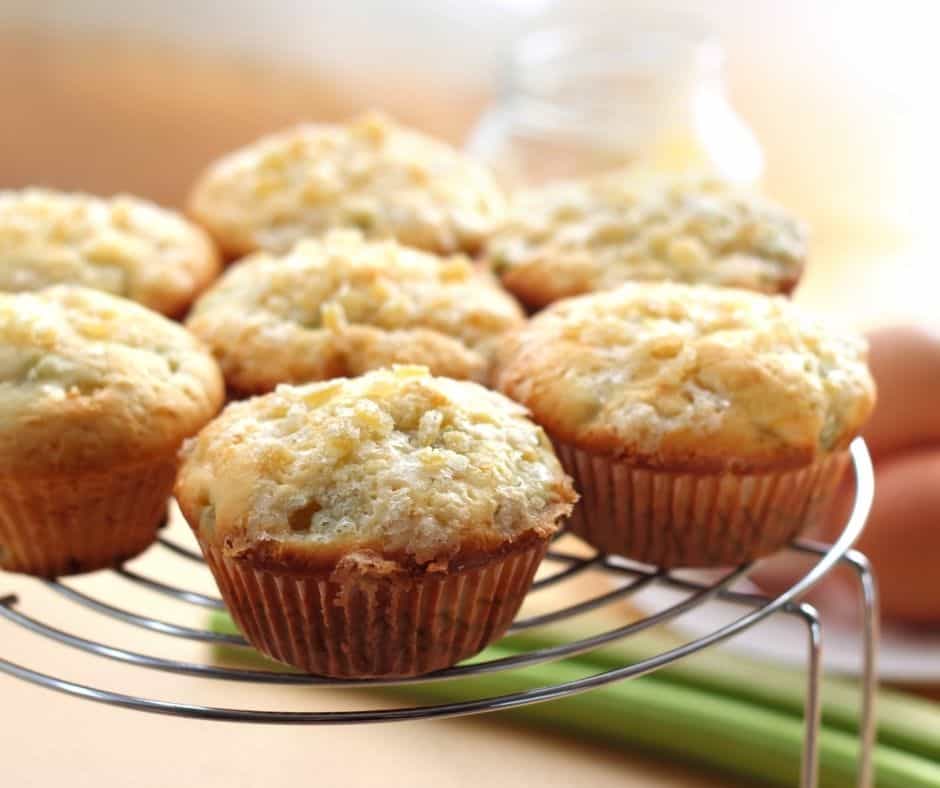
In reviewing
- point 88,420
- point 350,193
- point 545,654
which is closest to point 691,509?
point 545,654

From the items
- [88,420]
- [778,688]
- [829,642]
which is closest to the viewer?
[88,420]

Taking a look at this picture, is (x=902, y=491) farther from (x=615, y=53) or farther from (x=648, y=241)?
(x=615, y=53)

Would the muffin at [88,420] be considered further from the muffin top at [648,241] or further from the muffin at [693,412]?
the muffin top at [648,241]

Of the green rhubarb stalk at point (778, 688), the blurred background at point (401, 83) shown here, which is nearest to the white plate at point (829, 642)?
the green rhubarb stalk at point (778, 688)

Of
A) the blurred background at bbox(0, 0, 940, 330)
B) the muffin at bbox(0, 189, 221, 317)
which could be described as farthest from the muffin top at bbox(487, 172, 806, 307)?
the blurred background at bbox(0, 0, 940, 330)

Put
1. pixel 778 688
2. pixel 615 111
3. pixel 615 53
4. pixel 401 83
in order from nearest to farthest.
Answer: pixel 778 688 → pixel 615 111 → pixel 615 53 → pixel 401 83

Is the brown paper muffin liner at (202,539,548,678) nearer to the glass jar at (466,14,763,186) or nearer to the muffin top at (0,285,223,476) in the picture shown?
the muffin top at (0,285,223,476)

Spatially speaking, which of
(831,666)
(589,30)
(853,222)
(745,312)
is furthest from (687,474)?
(853,222)
